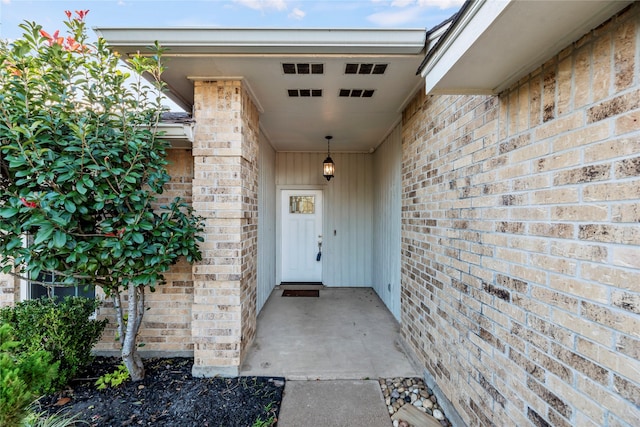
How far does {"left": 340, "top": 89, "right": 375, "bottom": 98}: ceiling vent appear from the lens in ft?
9.41

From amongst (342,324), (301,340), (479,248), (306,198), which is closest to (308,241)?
(306,198)

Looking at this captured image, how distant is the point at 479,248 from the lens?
176 cm

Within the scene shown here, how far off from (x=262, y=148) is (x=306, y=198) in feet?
5.85

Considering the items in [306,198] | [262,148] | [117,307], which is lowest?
[117,307]

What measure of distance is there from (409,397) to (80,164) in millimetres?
3215

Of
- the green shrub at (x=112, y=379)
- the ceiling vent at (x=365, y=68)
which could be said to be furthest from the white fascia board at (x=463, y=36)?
the green shrub at (x=112, y=379)

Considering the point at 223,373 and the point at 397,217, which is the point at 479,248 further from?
the point at 223,373

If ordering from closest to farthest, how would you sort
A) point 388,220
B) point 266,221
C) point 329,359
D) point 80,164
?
1. point 80,164
2. point 329,359
3. point 388,220
4. point 266,221

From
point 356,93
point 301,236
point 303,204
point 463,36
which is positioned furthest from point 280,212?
Result: point 463,36

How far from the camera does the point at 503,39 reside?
3.90 feet

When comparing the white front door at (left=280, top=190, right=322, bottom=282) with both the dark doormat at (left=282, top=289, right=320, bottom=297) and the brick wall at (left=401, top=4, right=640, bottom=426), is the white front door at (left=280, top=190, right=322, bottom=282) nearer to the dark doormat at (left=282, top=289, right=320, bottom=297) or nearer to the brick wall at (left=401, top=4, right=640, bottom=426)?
the dark doormat at (left=282, top=289, right=320, bottom=297)

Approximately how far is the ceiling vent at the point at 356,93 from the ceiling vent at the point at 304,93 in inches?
10.4

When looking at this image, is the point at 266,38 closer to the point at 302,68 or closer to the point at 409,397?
the point at 302,68

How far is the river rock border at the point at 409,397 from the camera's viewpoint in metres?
2.14
